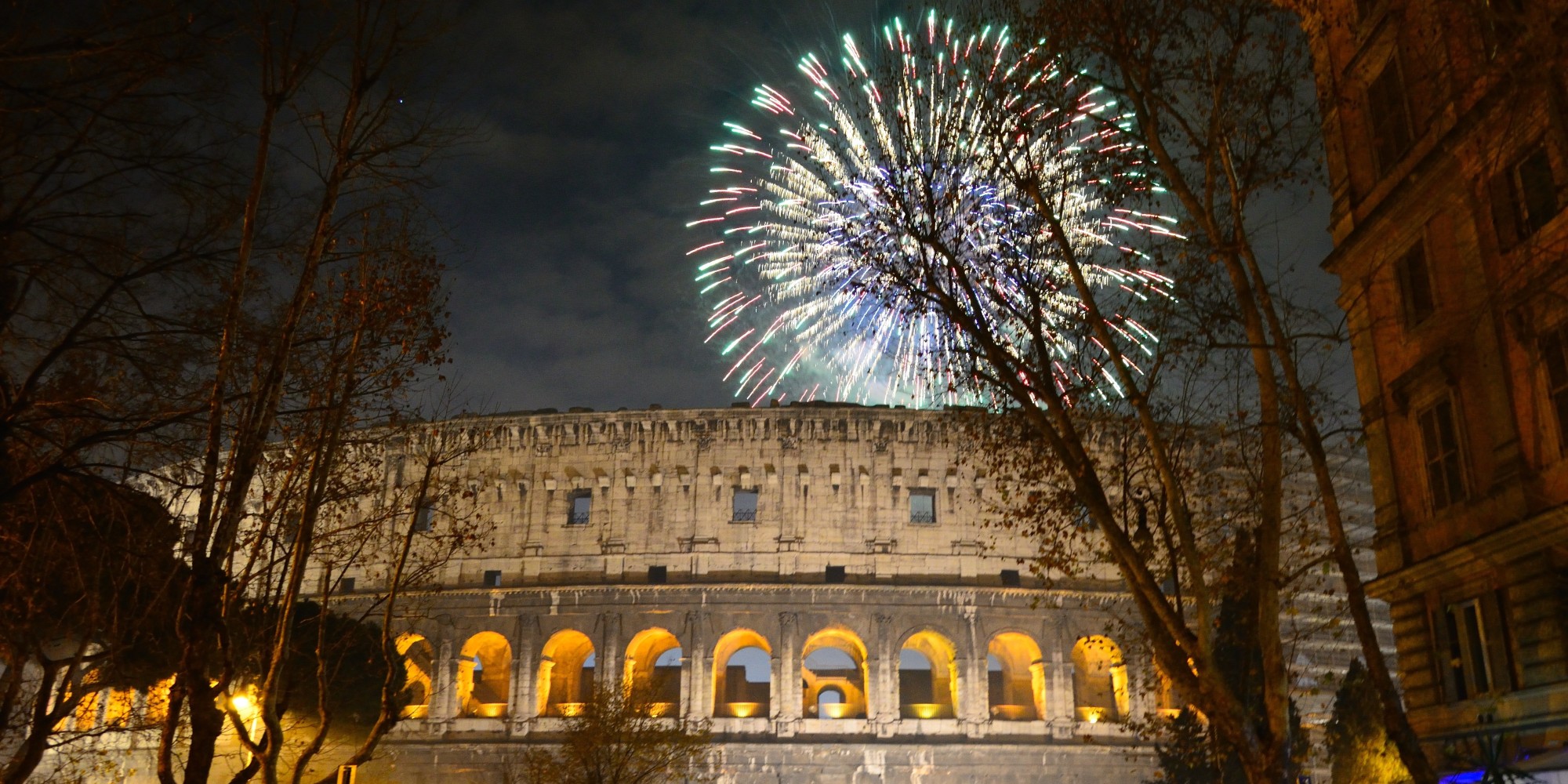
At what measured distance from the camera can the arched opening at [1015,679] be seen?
3900 centimetres

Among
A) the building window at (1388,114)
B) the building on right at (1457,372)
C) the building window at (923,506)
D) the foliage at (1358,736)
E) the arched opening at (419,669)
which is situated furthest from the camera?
the building window at (923,506)

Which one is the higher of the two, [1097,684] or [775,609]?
[775,609]

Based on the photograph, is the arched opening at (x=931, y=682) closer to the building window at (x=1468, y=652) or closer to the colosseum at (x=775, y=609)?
the colosseum at (x=775, y=609)

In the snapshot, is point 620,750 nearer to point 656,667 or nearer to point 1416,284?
point 656,667

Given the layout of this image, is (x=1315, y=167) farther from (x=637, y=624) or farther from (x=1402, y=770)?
(x=637, y=624)

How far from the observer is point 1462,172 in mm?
13055

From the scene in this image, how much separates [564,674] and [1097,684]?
17.5 meters

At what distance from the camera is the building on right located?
11.7m

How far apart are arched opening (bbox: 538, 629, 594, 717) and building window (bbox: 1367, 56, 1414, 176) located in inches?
1165

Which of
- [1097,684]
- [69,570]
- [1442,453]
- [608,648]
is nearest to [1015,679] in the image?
[1097,684]

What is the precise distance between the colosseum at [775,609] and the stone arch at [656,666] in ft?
0.45

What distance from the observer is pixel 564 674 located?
1613 inches

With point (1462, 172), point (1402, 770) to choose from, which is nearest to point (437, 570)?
point (1402, 770)

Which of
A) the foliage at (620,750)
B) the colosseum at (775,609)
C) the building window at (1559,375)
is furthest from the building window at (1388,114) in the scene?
the colosseum at (775,609)
